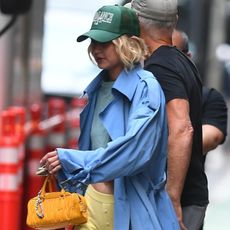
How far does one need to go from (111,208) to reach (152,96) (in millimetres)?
554

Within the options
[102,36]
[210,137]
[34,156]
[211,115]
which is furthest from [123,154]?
[34,156]

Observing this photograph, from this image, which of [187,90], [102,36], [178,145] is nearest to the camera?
[102,36]

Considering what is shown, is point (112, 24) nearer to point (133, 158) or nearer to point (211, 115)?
point (133, 158)

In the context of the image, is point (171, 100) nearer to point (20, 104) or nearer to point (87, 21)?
point (20, 104)

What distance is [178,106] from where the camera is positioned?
5.57 metres

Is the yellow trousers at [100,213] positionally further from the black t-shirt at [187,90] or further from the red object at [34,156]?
the red object at [34,156]

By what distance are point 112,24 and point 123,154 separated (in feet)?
2.06

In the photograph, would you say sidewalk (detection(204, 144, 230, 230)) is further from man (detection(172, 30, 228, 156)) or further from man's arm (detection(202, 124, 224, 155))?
man's arm (detection(202, 124, 224, 155))

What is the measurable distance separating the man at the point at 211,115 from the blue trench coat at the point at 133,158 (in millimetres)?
1117

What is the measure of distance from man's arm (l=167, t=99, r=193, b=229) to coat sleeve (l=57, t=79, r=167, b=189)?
0.25 meters

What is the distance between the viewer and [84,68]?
22.1m

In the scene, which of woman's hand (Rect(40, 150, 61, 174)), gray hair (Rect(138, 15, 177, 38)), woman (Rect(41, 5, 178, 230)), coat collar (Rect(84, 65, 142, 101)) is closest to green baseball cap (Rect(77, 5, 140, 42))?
woman (Rect(41, 5, 178, 230))

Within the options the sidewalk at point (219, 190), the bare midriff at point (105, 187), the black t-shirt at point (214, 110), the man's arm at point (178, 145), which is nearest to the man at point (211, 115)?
the black t-shirt at point (214, 110)

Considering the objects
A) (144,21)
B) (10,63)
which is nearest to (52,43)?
(10,63)
